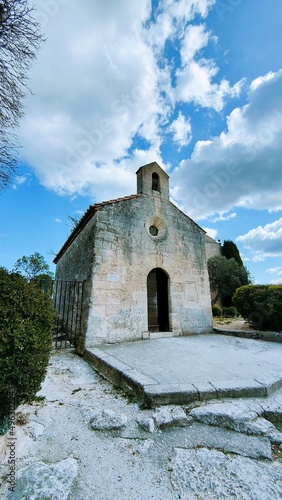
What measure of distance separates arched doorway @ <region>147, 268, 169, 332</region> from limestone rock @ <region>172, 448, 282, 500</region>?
5.19 metres

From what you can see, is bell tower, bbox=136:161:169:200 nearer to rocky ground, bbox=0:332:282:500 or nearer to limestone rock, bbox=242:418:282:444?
rocky ground, bbox=0:332:282:500

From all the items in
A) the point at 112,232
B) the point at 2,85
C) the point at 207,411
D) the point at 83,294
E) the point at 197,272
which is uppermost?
the point at 2,85

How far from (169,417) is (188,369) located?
1225 mm

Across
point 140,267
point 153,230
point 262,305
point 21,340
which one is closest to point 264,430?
point 21,340

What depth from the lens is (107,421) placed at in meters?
2.48

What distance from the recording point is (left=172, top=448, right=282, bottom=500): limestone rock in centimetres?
169

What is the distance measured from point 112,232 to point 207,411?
474cm

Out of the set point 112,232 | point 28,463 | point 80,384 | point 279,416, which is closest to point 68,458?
point 28,463

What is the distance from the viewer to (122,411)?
273 cm

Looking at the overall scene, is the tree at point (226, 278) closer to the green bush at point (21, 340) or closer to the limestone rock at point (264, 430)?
the limestone rock at point (264, 430)

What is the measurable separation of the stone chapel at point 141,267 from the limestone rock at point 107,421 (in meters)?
2.88

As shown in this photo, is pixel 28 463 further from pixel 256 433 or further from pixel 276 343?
pixel 276 343

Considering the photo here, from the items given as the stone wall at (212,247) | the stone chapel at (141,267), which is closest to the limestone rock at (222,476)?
the stone chapel at (141,267)

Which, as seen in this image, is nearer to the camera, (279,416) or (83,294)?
(279,416)
